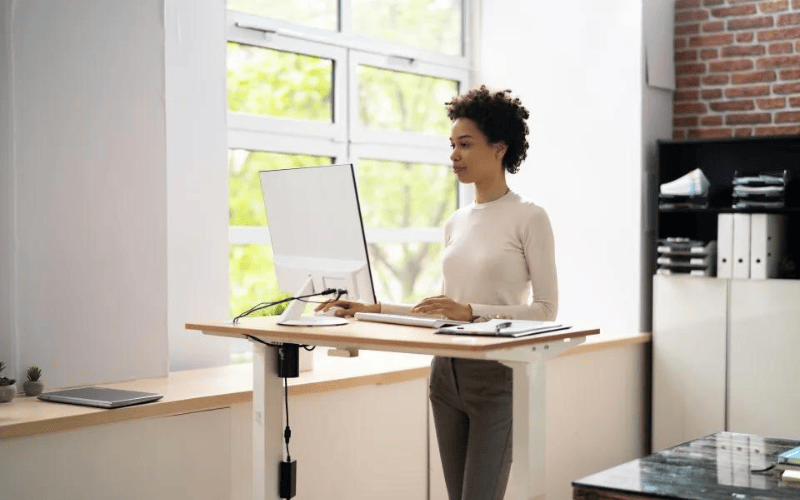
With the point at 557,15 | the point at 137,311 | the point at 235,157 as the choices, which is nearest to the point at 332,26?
the point at 235,157

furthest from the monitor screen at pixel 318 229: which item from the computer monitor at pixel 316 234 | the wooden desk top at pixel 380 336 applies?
the wooden desk top at pixel 380 336

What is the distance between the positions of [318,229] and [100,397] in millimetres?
968

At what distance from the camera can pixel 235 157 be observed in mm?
4316

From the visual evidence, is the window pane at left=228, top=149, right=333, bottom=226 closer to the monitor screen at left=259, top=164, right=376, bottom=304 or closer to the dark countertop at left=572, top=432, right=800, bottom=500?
the monitor screen at left=259, top=164, right=376, bottom=304

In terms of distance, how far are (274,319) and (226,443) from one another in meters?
0.69

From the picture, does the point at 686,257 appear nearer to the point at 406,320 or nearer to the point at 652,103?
the point at 652,103

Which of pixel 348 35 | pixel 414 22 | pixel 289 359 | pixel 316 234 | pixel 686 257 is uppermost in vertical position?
pixel 414 22

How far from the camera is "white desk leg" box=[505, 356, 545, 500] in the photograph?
2.31 meters

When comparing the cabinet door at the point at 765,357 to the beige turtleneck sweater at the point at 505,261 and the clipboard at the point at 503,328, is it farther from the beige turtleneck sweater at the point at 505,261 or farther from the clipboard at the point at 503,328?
the clipboard at the point at 503,328

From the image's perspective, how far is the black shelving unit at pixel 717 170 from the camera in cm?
494

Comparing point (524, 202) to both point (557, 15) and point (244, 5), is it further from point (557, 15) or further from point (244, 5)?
point (557, 15)

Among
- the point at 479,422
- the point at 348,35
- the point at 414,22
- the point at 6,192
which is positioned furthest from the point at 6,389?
the point at 414,22

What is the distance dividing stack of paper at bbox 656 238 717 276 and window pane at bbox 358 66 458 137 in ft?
4.36

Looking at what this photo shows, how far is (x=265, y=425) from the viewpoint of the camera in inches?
113
